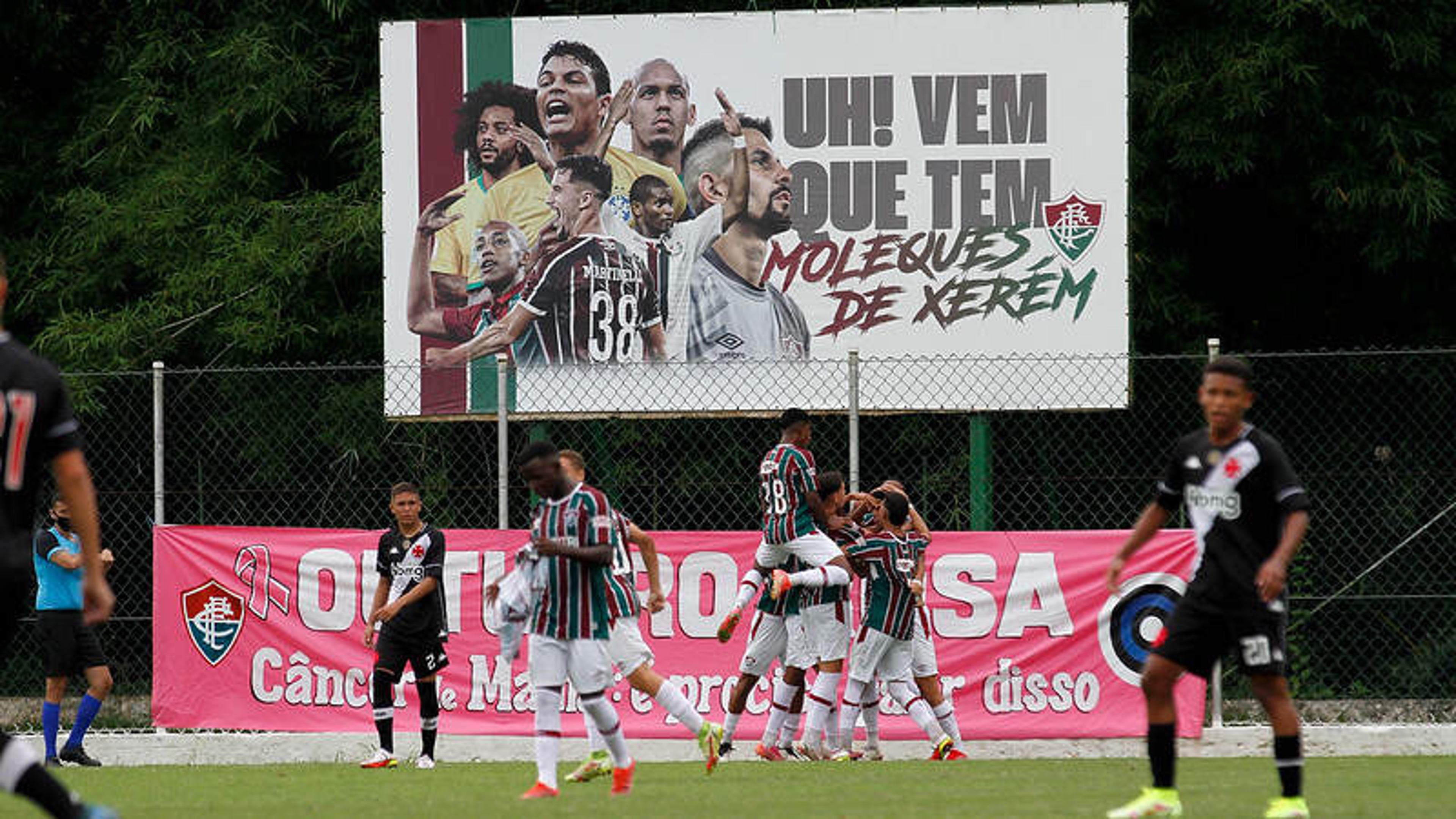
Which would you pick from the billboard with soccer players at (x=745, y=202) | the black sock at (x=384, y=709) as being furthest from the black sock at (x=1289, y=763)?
the billboard with soccer players at (x=745, y=202)

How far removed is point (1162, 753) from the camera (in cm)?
916

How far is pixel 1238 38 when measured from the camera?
19.4 meters

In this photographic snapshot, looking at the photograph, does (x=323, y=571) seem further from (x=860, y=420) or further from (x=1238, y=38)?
(x=1238, y=38)

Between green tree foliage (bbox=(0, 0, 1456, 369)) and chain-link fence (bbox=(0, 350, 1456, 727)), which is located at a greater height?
green tree foliage (bbox=(0, 0, 1456, 369))

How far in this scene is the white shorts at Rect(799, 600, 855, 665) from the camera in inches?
586

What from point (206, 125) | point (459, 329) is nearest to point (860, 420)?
point (459, 329)

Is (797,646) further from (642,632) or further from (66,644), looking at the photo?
(66,644)

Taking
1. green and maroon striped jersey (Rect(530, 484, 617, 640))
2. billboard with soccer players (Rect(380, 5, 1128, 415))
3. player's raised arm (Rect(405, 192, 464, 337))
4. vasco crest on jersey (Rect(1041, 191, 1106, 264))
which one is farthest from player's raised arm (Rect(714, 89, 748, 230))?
green and maroon striped jersey (Rect(530, 484, 617, 640))

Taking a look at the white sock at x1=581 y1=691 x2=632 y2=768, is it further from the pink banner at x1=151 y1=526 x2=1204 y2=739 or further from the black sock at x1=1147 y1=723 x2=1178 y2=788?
the pink banner at x1=151 y1=526 x2=1204 y2=739

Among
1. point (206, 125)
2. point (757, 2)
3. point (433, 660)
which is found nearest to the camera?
point (433, 660)

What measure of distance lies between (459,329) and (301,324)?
3.95 metres

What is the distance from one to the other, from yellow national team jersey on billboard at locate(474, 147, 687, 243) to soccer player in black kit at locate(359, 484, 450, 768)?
3.25m

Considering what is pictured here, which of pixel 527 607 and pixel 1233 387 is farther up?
pixel 1233 387

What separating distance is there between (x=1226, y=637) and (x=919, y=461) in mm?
9132
